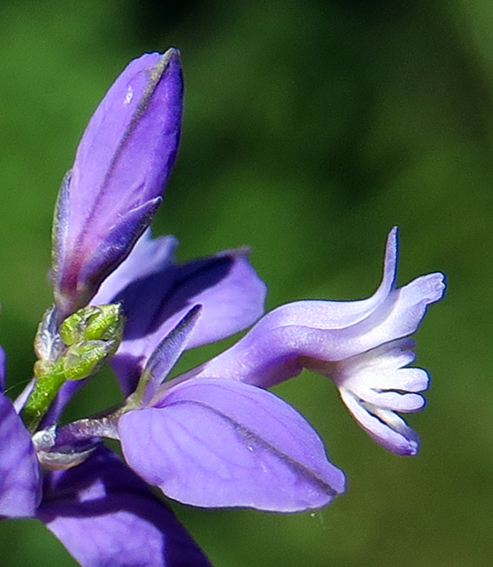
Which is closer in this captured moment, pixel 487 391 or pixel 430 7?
pixel 487 391

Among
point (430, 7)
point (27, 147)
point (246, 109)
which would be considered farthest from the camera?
point (430, 7)

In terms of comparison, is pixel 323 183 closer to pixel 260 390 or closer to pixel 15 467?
pixel 260 390

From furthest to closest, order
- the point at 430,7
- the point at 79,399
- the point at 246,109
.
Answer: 1. the point at 430,7
2. the point at 246,109
3. the point at 79,399

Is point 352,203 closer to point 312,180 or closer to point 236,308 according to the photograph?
point 312,180

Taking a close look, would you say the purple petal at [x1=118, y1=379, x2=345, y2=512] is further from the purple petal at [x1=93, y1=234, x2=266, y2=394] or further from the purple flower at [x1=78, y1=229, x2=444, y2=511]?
the purple petal at [x1=93, y1=234, x2=266, y2=394]

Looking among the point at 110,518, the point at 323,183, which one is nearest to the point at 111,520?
the point at 110,518

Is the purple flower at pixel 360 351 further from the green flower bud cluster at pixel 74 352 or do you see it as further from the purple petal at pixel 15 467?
the purple petal at pixel 15 467

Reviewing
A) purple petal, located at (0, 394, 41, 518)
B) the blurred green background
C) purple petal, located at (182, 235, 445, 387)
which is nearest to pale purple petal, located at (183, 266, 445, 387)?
purple petal, located at (182, 235, 445, 387)

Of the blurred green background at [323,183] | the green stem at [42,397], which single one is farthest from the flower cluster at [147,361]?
the blurred green background at [323,183]

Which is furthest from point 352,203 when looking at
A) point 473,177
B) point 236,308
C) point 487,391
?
point 236,308
